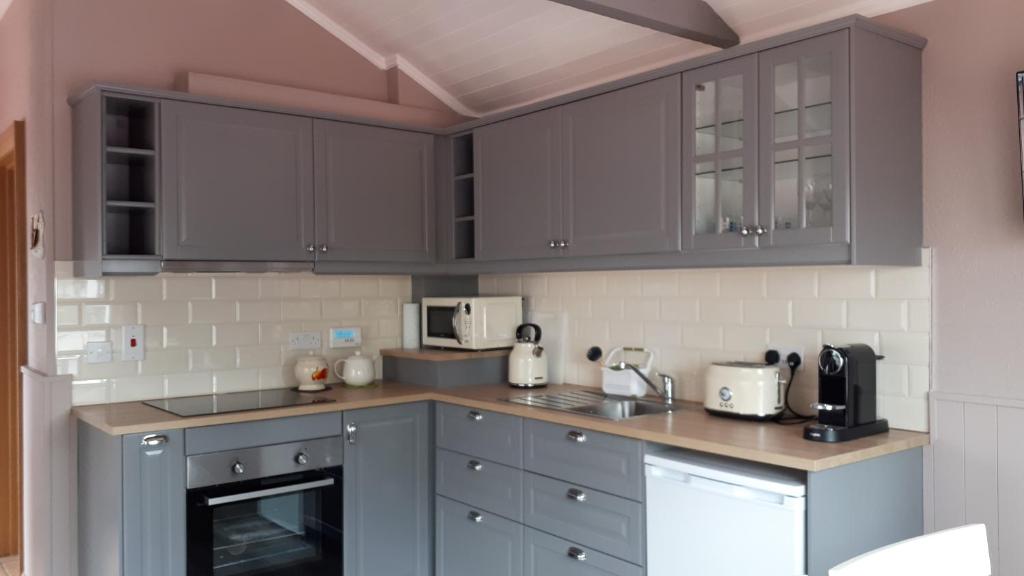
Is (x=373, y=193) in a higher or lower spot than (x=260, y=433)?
higher

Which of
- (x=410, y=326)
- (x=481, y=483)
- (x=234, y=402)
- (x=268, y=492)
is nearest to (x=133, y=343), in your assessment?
(x=234, y=402)

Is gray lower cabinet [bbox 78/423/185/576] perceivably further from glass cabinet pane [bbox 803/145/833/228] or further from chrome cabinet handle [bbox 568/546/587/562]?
glass cabinet pane [bbox 803/145/833/228]

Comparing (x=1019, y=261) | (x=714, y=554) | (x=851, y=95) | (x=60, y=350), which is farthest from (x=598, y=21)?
(x=60, y=350)

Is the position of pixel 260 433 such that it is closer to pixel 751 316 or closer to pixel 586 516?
pixel 586 516

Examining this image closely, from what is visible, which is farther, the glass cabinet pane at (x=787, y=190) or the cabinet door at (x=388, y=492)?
the cabinet door at (x=388, y=492)

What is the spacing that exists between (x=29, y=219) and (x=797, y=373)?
3.23 meters

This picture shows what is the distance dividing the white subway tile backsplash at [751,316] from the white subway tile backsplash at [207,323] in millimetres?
158

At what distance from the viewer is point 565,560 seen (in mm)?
3055

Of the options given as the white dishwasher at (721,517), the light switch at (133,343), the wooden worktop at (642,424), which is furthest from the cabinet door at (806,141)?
the light switch at (133,343)

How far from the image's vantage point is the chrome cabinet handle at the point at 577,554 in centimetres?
298

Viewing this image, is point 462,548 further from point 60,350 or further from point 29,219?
point 29,219

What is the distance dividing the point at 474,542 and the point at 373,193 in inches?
63.2

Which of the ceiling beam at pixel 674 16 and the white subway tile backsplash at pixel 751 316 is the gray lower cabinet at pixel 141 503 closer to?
the white subway tile backsplash at pixel 751 316

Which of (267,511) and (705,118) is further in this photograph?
(267,511)
